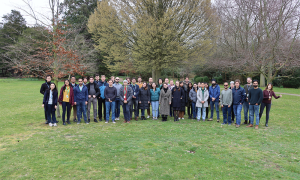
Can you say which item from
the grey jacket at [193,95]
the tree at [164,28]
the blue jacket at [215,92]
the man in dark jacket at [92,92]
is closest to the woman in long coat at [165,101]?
the grey jacket at [193,95]

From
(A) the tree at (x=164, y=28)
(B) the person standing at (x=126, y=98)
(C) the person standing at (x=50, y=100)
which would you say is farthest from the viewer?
(A) the tree at (x=164, y=28)

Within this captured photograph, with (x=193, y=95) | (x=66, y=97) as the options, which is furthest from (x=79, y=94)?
(x=193, y=95)

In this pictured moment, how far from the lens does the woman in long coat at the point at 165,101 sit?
9023mm

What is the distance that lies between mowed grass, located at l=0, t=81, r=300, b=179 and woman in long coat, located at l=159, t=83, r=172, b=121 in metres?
1.01

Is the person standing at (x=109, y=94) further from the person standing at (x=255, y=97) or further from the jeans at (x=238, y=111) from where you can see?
the person standing at (x=255, y=97)

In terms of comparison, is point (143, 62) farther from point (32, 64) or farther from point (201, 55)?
point (32, 64)

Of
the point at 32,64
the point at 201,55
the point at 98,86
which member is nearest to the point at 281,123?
the point at 98,86

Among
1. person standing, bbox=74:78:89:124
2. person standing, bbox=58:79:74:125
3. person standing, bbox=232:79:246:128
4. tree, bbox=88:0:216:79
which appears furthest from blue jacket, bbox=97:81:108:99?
tree, bbox=88:0:216:79

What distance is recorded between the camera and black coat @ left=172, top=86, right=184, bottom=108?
9.09 metres

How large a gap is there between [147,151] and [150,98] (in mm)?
4465

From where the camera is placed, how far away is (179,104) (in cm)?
909

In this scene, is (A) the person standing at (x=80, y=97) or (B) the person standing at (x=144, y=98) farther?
(B) the person standing at (x=144, y=98)

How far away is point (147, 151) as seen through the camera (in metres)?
5.15

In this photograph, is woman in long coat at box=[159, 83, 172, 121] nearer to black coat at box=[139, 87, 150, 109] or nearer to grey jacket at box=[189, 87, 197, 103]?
black coat at box=[139, 87, 150, 109]
